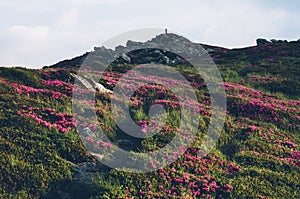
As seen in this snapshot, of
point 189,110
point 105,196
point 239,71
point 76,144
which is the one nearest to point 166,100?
point 189,110

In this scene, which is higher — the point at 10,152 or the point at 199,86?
the point at 199,86

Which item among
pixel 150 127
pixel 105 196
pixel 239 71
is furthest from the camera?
pixel 239 71

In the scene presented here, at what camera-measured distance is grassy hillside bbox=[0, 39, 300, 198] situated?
16.1 meters

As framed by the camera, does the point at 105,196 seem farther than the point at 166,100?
No

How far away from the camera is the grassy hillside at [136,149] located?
16.1 m

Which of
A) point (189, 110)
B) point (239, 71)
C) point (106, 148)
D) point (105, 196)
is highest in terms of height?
point (239, 71)

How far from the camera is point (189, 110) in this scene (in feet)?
81.4

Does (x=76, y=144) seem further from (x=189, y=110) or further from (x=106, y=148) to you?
(x=189, y=110)

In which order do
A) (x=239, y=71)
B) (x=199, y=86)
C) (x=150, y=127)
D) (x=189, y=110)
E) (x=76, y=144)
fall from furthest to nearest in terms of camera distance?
(x=239, y=71)
(x=199, y=86)
(x=189, y=110)
(x=150, y=127)
(x=76, y=144)

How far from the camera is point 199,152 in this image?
20.0m

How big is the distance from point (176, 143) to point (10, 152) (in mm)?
8537

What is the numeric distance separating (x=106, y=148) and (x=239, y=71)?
29.1 meters

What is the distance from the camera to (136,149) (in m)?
19.3

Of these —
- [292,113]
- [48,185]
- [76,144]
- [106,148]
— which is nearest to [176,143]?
[106,148]
